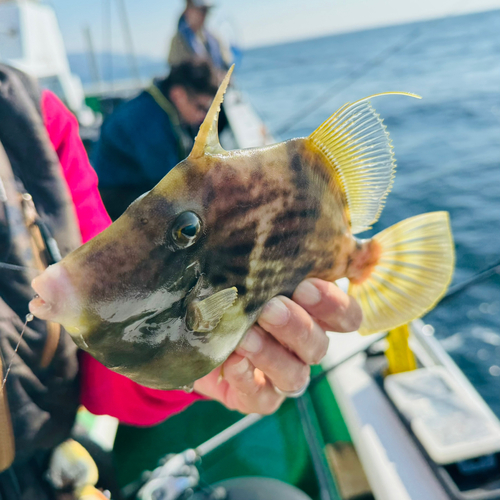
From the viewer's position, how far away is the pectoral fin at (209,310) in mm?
771

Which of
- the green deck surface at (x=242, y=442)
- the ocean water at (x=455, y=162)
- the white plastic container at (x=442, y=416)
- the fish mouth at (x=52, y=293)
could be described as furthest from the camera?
the ocean water at (x=455, y=162)

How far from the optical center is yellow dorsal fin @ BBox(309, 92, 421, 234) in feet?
3.02

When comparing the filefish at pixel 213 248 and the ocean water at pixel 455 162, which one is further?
the ocean water at pixel 455 162

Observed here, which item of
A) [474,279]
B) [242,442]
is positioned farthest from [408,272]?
[242,442]

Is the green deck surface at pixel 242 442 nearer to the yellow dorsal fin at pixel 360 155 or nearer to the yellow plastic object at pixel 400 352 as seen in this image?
the yellow plastic object at pixel 400 352

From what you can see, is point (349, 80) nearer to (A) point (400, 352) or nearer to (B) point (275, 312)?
(A) point (400, 352)

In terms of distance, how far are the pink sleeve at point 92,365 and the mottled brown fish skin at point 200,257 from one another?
68cm

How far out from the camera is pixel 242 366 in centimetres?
112

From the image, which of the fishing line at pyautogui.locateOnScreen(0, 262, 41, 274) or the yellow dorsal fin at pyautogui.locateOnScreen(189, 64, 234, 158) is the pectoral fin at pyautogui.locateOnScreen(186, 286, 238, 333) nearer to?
the yellow dorsal fin at pyautogui.locateOnScreen(189, 64, 234, 158)

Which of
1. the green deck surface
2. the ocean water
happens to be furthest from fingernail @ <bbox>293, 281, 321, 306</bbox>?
the ocean water

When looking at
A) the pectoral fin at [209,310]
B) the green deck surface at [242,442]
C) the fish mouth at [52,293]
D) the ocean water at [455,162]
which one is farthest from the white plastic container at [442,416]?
the ocean water at [455,162]

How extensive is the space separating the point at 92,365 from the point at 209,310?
935 mm

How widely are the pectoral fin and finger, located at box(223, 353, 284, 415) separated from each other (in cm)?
33

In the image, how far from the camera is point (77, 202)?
1.43 metres
